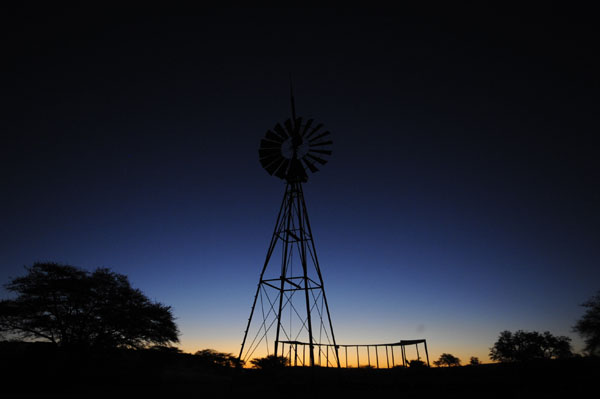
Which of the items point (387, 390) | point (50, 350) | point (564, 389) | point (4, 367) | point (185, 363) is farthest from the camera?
point (185, 363)

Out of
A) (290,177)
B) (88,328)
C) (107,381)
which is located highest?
(290,177)

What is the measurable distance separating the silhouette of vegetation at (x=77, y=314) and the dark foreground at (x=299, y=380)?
12.2 feet

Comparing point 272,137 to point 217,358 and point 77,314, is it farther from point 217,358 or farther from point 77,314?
point 217,358

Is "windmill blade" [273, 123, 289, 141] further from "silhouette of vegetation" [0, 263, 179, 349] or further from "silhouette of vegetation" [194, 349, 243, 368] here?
"silhouette of vegetation" [194, 349, 243, 368]

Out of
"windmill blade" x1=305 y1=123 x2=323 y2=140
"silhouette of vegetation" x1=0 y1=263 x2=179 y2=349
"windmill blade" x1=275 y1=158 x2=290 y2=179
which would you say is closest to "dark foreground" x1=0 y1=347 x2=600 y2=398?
"silhouette of vegetation" x1=0 y1=263 x2=179 y2=349

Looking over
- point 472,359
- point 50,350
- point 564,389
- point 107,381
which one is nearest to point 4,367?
point 50,350

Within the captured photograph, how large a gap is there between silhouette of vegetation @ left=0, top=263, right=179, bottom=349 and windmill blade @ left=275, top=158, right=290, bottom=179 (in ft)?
59.2

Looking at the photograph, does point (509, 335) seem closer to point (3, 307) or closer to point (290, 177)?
point (290, 177)

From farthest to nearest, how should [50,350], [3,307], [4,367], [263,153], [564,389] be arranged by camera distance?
[3,307] → [50,350] → [263,153] → [4,367] → [564,389]

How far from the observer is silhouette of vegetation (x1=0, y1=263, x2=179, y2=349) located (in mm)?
23463

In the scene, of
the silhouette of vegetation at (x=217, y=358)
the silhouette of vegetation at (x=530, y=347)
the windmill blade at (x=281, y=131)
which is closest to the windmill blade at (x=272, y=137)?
the windmill blade at (x=281, y=131)

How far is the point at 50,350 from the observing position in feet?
61.0

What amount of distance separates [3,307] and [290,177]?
25.2 metres

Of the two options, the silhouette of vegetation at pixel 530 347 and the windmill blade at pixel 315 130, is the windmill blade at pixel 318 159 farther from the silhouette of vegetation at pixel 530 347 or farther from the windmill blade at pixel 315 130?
the silhouette of vegetation at pixel 530 347
